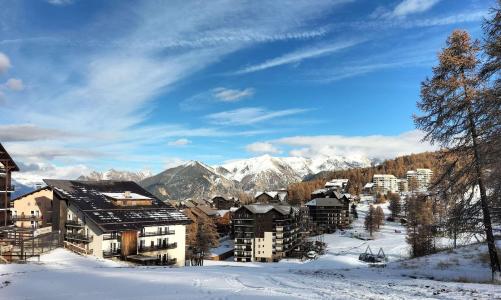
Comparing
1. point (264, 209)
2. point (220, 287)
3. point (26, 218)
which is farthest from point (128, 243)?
point (264, 209)

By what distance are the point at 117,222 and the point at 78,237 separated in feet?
15.0

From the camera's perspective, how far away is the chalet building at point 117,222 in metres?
46.8

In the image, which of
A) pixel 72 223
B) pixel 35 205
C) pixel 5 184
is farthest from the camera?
pixel 35 205

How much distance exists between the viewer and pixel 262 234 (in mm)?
104000

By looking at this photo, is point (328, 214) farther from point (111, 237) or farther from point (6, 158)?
point (6, 158)

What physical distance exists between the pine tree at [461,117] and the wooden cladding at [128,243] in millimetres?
35790

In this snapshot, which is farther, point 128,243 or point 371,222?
point 371,222

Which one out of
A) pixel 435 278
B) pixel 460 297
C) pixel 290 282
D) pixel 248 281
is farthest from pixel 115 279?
pixel 435 278

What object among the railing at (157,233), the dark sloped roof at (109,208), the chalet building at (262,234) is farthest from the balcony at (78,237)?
the chalet building at (262,234)

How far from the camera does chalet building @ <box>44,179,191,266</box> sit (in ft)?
153

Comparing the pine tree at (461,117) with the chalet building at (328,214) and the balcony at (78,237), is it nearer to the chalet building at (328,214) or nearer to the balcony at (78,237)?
the balcony at (78,237)

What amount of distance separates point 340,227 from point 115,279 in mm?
141672

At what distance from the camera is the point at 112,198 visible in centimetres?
5294

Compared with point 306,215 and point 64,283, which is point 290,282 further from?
point 306,215
